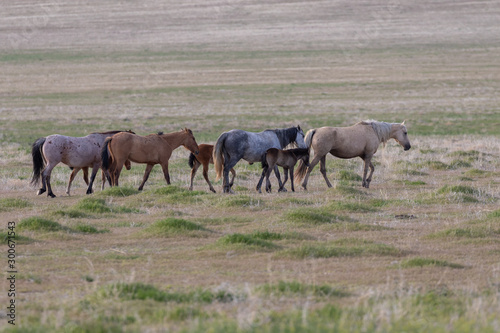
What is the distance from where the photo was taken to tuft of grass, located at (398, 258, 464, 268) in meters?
8.88

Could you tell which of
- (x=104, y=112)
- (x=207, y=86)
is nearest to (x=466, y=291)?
(x=104, y=112)

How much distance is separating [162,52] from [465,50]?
3309cm

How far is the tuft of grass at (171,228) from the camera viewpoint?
435 inches

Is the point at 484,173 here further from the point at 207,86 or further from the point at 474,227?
the point at 207,86

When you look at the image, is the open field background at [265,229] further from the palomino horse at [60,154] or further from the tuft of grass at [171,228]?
the palomino horse at [60,154]

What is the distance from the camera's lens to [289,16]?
107812 millimetres

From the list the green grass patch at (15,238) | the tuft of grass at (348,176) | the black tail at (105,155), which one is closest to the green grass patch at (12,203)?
the black tail at (105,155)

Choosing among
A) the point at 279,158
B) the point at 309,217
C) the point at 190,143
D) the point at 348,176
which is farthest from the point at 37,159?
the point at 348,176

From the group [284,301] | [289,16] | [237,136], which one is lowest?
[284,301]

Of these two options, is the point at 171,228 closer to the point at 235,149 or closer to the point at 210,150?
the point at 235,149

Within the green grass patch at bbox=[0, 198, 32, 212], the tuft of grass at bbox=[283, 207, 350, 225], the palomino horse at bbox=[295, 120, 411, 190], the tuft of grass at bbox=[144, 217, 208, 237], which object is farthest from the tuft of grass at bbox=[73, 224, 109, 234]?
the palomino horse at bbox=[295, 120, 411, 190]

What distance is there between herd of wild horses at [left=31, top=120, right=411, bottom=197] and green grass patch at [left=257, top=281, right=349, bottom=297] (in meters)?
8.60

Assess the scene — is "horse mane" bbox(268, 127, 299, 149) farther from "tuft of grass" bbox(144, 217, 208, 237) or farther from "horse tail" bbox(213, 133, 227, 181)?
"tuft of grass" bbox(144, 217, 208, 237)

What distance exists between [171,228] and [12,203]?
4.36m
